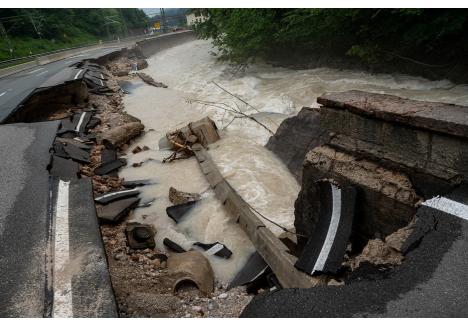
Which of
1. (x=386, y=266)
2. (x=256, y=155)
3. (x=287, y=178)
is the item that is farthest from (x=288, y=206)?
(x=386, y=266)

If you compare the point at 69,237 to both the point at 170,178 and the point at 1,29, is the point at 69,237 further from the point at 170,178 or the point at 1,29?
the point at 1,29

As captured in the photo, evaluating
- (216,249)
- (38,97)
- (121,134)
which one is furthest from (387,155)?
(38,97)

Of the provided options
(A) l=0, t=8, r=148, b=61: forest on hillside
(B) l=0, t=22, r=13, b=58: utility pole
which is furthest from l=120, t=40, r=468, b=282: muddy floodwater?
(A) l=0, t=8, r=148, b=61: forest on hillside

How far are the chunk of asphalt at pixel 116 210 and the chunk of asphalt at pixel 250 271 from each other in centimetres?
214

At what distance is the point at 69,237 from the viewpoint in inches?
132

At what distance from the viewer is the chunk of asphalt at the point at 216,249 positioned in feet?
14.9

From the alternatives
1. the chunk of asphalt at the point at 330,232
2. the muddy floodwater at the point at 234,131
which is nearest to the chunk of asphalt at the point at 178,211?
the muddy floodwater at the point at 234,131

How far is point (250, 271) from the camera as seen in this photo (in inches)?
160

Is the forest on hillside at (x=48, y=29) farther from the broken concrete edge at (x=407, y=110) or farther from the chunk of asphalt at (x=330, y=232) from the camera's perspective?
the chunk of asphalt at (x=330, y=232)

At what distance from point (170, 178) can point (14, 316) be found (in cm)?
486

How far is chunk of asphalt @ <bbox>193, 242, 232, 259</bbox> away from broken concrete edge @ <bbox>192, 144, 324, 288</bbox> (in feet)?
1.32

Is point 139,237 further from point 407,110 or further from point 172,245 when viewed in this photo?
point 407,110

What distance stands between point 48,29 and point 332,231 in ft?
129

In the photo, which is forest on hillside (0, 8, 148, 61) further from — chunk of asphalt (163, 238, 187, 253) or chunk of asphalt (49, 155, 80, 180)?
chunk of asphalt (163, 238, 187, 253)
